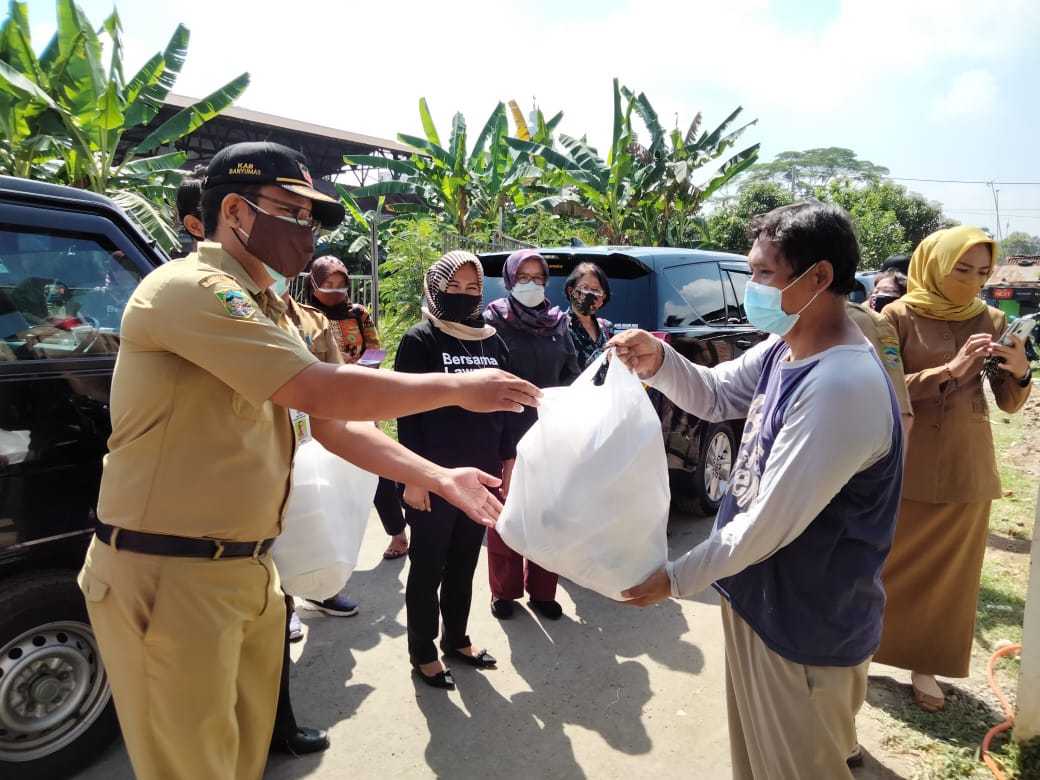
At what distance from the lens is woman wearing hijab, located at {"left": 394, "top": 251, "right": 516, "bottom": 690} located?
3031 millimetres

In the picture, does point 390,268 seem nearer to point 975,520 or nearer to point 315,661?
point 315,661

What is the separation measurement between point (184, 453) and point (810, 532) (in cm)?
149

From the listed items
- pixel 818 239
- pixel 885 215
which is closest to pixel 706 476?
pixel 818 239

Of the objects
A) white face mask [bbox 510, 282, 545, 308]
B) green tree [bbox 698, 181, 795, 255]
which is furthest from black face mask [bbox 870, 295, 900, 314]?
green tree [bbox 698, 181, 795, 255]

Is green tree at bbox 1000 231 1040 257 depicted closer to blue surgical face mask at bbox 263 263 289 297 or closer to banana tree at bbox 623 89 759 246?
banana tree at bbox 623 89 759 246

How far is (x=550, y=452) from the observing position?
1728mm

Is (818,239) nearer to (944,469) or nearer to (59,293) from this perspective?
(944,469)

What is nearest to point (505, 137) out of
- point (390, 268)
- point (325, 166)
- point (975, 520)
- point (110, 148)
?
point (390, 268)

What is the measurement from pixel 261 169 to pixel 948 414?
283 cm

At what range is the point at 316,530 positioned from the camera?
2152 millimetres

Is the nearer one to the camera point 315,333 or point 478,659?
point 315,333

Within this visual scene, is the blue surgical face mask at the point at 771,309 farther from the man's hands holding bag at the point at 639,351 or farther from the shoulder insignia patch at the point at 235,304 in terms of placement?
the shoulder insignia patch at the point at 235,304

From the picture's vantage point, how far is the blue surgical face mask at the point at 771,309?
5.63ft

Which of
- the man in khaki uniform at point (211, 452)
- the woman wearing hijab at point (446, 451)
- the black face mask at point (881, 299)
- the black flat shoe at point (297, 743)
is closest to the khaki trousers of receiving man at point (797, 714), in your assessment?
the man in khaki uniform at point (211, 452)
